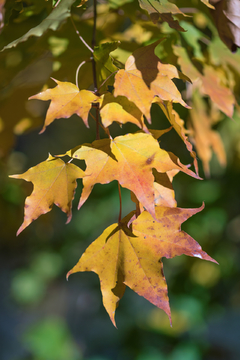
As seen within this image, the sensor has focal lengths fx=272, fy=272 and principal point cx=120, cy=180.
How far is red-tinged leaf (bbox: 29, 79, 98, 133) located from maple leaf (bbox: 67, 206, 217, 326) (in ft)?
0.57

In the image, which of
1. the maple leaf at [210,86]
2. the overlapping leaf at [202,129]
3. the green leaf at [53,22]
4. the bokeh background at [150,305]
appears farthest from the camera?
the bokeh background at [150,305]

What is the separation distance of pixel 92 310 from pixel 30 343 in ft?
1.73

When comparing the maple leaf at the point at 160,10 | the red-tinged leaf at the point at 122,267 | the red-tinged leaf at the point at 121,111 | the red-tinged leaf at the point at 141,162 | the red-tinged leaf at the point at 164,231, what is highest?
the maple leaf at the point at 160,10

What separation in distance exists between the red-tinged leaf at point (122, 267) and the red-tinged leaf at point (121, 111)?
16 cm

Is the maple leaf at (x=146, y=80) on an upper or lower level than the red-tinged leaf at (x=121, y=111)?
upper

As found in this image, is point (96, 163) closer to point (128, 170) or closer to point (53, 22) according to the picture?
point (128, 170)

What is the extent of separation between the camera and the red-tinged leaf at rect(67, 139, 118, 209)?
14.3 inches

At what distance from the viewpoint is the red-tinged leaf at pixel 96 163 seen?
0.36 m

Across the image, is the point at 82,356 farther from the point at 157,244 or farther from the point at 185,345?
the point at 157,244

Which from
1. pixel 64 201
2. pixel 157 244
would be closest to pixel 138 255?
pixel 157 244

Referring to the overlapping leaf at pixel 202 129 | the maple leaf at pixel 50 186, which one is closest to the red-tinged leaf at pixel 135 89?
the maple leaf at pixel 50 186

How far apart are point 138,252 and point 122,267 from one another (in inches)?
1.3

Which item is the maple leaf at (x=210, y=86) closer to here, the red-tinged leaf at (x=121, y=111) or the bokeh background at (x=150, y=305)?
the red-tinged leaf at (x=121, y=111)

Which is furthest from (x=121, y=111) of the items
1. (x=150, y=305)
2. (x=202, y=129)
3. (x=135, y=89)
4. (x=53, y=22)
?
(x=150, y=305)
